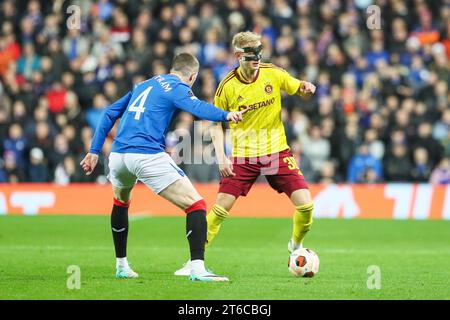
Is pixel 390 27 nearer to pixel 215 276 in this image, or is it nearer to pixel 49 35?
pixel 49 35

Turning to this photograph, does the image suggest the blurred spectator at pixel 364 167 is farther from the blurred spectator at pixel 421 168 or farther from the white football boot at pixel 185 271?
the white football boot at pixel 185 271

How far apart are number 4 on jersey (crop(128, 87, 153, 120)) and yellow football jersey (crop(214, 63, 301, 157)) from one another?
→ 1234mm

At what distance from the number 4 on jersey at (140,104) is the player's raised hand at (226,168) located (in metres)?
1.27

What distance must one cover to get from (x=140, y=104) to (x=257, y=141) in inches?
68.7

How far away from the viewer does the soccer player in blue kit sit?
31.8 feet

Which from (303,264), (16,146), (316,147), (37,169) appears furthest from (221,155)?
(16,146)

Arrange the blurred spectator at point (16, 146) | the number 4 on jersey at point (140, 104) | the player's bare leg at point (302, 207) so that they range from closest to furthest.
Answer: the number 4 on jersey at point (140, 104) < the player's bare leg at point (302, 207) < the blurred spectator at point (16, 146)

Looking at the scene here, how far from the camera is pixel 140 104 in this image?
988cm

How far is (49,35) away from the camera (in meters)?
22.6

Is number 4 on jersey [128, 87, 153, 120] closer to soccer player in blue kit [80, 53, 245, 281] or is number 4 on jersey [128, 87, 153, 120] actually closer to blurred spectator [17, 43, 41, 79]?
soccer player in blue kit [80, 53, 245, 281]

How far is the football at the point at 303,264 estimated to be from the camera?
10344 mm

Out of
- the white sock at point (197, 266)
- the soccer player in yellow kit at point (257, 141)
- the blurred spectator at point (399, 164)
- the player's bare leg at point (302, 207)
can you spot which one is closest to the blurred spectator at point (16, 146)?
the blurred spectator at point (399, 164)

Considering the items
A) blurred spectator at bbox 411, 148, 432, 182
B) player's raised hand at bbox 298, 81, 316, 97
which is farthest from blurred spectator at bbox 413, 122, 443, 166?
player's raised hand at bbox 298, 81, 316, 97

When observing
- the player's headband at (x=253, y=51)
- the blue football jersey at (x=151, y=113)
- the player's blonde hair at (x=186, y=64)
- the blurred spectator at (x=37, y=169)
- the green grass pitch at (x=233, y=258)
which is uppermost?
the player's headband at (x=253, y=51)
